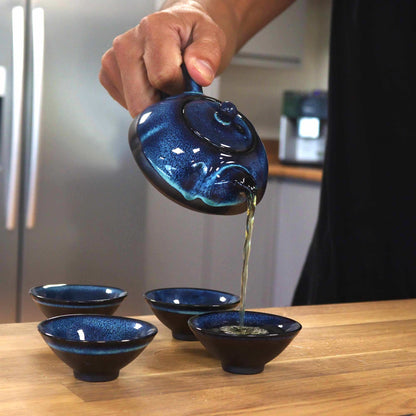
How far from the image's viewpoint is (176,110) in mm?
759

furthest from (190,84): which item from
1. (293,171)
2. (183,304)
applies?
(293,171)

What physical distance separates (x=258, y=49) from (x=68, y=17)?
100 cm

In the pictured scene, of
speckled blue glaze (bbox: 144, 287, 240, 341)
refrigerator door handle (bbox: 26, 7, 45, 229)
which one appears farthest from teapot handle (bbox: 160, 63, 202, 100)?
refrigerator door handle (bbox: 26, 7, 45, 229)

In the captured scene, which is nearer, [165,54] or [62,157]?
[165,54]

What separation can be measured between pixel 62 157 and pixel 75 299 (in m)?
1.62

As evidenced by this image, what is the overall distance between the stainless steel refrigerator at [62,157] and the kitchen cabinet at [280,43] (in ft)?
2.34

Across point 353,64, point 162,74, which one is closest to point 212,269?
point 353,64

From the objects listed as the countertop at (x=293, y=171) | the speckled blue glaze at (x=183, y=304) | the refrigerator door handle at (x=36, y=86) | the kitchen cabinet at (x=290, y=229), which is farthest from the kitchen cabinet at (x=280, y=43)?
the speckled blue glaze at (x=183, y=304)

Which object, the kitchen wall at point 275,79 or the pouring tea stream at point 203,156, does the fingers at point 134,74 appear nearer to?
the pouring tea stream at point 203,156

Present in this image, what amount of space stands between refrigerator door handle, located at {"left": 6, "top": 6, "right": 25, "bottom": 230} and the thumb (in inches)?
55.0

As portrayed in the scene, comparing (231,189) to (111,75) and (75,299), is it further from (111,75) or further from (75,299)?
(111,75)

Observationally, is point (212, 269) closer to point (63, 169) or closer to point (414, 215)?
point (63, 169)

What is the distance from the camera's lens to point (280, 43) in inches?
126

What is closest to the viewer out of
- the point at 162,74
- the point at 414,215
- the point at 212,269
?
the point at 162,74
